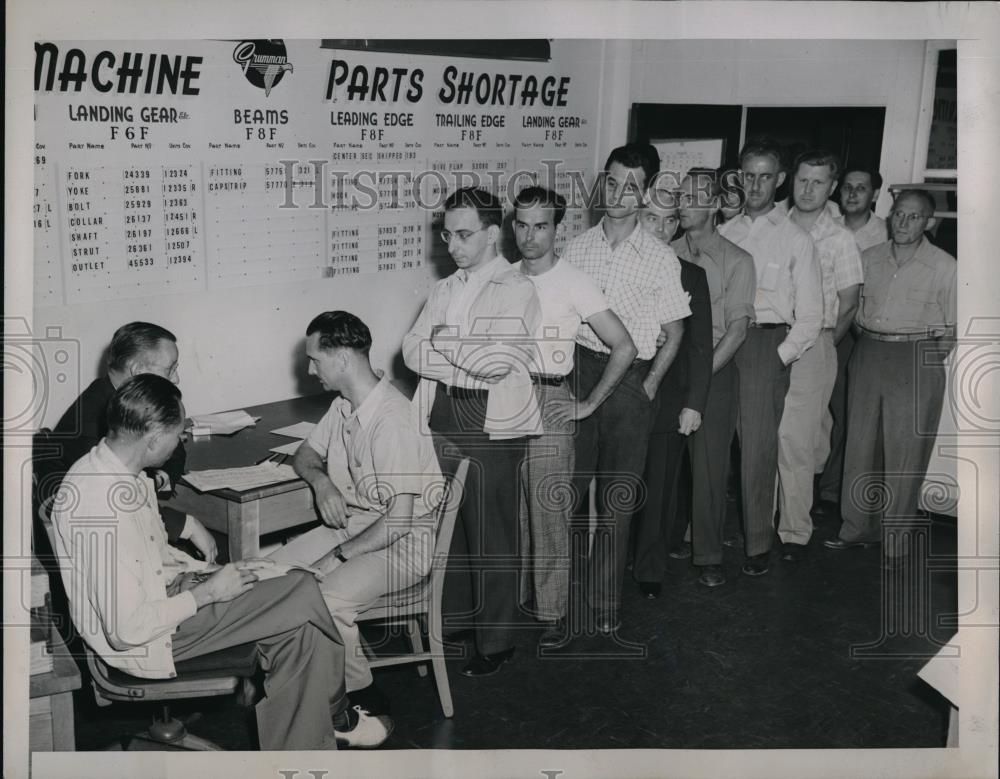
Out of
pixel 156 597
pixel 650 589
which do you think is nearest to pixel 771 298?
pixel 650 589

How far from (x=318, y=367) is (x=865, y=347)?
186 centimetres

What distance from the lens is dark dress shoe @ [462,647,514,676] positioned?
276 cm

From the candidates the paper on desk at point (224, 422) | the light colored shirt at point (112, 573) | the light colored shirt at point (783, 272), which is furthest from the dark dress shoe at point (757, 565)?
the light colored shirt at point (112, 573)

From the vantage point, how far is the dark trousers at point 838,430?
3178 millimetres

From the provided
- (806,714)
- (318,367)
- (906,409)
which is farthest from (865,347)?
(318,367)

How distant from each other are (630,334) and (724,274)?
1.40 feet

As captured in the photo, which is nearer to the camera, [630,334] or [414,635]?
[414,635]

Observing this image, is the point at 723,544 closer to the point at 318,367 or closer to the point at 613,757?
the point at 613,757

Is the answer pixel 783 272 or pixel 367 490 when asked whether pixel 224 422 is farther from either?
pixel 783 272

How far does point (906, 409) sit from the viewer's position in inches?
115

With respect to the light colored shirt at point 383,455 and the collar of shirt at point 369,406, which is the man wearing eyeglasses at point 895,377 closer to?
the light colored shirt at point 383,455

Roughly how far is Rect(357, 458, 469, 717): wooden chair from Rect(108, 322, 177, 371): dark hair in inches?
34.9

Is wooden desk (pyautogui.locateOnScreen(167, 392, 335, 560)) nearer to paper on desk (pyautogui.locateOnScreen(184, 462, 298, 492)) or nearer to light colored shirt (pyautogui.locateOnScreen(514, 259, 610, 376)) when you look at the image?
paper on desk (pyautogui.locateOnScreen(184, 462, 298, 492))

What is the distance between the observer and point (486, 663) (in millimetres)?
2773
